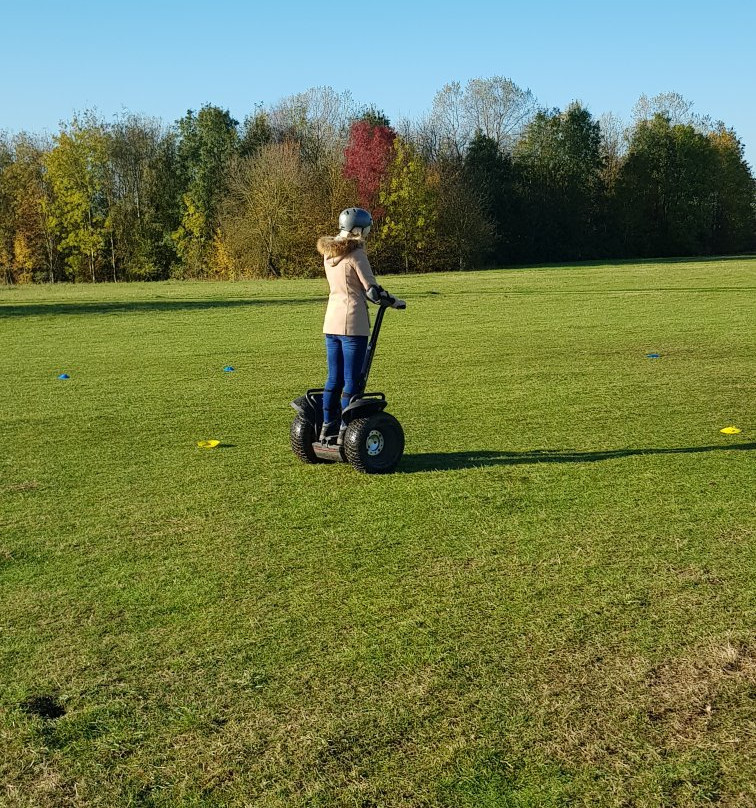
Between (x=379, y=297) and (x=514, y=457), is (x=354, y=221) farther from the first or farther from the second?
(x=514, y=457)

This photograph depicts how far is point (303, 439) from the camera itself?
804cm

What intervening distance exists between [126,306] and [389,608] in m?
27.4

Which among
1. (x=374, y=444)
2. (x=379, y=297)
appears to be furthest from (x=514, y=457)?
(x=379, y=297)

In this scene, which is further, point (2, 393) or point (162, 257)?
→ point (162, 257)

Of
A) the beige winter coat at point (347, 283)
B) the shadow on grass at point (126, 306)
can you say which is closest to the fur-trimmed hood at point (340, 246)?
the beige winter coat at point (347, 283)

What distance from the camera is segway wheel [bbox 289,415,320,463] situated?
8.02 metres

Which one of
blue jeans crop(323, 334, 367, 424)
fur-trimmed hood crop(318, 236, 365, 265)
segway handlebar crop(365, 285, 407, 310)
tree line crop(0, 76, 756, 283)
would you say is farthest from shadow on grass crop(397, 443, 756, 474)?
tree line crop(0, 76, 756, 283)

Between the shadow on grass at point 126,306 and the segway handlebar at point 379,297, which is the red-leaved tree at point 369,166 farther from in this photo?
the segway handlebar at point 379,297

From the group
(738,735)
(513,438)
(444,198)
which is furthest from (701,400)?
(444,198)

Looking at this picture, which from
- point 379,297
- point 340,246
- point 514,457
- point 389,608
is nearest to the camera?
point 389,608

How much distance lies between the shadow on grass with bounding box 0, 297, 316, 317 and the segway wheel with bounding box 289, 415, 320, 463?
21113mm

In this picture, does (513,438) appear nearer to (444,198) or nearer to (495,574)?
(495,574)

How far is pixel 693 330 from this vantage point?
19344mm

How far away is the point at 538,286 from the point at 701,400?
2643 centimetres
